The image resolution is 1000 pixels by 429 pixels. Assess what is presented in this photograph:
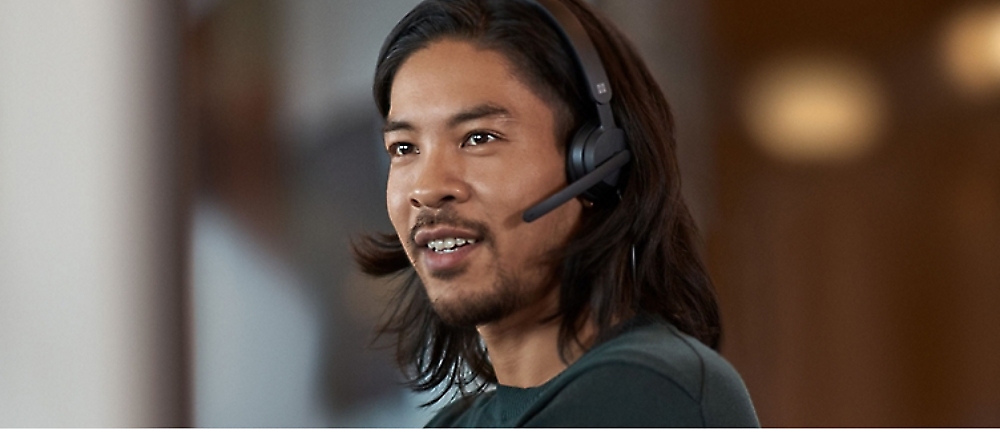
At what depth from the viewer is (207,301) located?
1.55 metres

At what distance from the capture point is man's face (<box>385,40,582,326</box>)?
0.95m

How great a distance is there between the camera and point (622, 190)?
1017 millimetres

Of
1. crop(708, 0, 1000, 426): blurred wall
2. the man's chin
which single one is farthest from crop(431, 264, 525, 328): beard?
crop(708, 0, 1000, 426): blurred wall

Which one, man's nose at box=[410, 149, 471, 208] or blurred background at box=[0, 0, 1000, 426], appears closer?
man's nose at box=[410, 149, 471, 208]

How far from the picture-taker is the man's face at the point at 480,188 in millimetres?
953

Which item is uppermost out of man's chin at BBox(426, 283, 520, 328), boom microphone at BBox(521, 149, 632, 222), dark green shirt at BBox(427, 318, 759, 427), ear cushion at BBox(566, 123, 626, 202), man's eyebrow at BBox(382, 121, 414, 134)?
man's eyebrow at BBox(382, 121, 414, 134)

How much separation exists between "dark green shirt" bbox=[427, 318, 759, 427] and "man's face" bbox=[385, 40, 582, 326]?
12 cm

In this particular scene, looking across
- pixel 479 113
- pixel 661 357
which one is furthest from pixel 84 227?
pixel 661 357

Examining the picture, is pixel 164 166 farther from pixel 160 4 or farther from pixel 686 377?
pixel 686 377

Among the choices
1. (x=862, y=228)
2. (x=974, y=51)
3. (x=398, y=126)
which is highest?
(x=974, y=51)

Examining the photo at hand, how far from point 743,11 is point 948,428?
0.79m

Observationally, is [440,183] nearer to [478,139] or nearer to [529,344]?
[478,139]

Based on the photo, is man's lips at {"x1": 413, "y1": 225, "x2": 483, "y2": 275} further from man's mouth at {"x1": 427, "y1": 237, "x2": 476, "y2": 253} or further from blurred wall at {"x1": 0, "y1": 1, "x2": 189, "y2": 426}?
blurred wall at {"x1": 0, "y1": 1, "x2": 189, "y2": 426}

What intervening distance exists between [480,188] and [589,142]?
11cm
